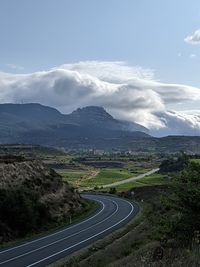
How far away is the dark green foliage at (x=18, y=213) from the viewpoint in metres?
44.7

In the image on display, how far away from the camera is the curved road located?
3064cm

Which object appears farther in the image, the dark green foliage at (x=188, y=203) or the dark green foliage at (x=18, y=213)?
the dark green foliage at (x=18, y=213)

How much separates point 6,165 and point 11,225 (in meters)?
13.2

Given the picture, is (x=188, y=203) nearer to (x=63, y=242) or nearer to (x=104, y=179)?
(x=63, y=242)

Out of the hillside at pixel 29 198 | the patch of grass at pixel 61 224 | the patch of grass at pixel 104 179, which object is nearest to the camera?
the patch of grass at pixel 61 224

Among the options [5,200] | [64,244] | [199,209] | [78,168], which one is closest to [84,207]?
[5,200]

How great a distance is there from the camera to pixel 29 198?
1983 inches

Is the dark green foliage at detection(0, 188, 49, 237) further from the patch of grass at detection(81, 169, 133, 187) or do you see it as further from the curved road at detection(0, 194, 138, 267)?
the patch of grass at detection(81, 169, 133, 187)

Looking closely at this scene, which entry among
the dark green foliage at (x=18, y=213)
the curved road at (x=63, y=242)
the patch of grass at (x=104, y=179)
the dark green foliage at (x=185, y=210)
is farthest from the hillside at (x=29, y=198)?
the patch of grass at (x=104, y=179)

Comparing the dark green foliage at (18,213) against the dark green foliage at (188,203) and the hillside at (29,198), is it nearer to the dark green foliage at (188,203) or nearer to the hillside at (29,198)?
the hillside at (29,198)

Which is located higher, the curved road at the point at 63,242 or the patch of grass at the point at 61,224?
the curved road at the point at 63,242

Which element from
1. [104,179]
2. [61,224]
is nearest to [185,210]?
[61,224]

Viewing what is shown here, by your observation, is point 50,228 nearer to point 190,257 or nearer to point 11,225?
point 11,225

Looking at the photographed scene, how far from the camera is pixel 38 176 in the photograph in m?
62.6
